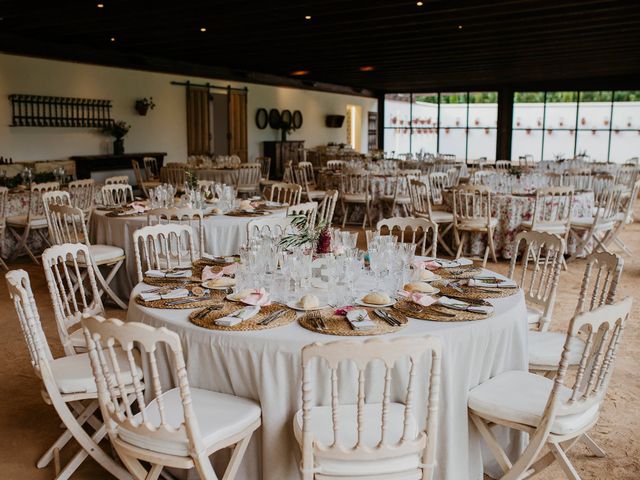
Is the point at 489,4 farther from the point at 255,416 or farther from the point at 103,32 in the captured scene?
the point at 255,416

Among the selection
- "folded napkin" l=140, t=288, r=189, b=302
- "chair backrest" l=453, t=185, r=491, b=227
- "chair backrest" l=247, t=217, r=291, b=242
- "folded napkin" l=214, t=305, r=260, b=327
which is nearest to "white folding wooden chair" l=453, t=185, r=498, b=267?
"chair backrest" l=453, t=185, r=491, b=227

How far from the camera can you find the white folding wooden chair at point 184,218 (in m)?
4.95

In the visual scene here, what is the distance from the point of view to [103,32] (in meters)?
9.41

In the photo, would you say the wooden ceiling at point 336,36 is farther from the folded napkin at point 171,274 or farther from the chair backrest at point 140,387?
the chair backrest at point 140,387

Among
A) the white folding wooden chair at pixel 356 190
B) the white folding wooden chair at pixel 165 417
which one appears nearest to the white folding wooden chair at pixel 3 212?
the white folding wooden chair at pixel 356 190

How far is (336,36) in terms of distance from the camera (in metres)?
9.81

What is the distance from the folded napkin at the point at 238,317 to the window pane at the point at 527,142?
17.4m

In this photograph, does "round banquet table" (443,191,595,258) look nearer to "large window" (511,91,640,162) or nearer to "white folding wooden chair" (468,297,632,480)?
"white folding wooden chair" (468,297,632,480)

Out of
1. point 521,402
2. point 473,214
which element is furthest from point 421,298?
point 473,214

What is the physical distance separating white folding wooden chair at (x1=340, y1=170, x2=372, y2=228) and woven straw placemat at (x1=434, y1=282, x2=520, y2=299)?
22.3 ft

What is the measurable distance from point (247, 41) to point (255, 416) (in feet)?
29.3

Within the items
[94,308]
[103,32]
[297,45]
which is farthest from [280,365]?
[297,45]

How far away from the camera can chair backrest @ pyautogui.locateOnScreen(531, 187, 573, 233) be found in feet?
22.4

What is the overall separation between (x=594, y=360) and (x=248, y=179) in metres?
9.48
